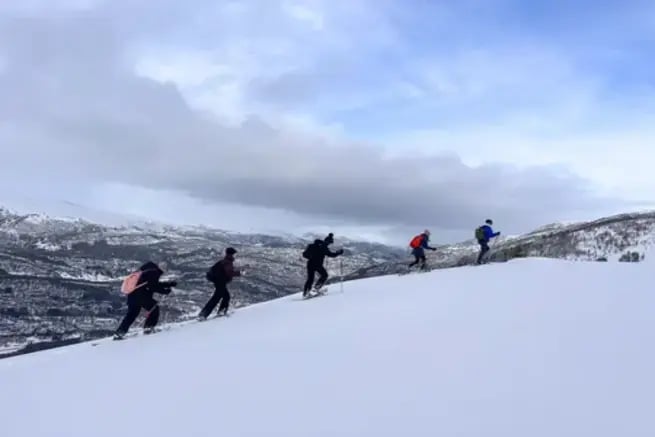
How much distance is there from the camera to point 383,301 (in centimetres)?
1334

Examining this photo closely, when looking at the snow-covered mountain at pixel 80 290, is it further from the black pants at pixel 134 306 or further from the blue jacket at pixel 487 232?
the black pants at pixel 134 306

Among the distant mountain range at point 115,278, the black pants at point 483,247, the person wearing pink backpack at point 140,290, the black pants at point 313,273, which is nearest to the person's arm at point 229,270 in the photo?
the person wearing pink backpack at point 140,290

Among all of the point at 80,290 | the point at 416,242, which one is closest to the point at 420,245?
the point at 416,242

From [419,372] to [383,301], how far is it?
21.6ft

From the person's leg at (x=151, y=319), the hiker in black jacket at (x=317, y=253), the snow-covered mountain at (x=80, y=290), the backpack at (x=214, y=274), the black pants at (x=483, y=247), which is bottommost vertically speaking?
the snow-covered mountain at (x=80, y=290)

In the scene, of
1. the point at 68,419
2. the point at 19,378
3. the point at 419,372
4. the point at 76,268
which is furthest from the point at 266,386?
the point at 76,268

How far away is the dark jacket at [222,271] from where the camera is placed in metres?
13.9

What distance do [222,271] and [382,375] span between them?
780 centimetres

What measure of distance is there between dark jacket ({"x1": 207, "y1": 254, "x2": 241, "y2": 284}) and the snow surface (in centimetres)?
189

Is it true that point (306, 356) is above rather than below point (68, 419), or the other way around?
above

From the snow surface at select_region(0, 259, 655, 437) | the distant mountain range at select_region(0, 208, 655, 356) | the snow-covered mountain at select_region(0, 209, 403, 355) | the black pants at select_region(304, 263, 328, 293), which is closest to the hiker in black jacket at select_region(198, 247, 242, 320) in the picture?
the snow surface at select_region(0, 259, 655, 437)

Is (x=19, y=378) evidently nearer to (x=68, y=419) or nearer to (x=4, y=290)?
(x=68, y=419)

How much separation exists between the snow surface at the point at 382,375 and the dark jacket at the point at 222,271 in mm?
1890

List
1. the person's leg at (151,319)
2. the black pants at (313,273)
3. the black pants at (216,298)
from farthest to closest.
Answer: the black pants at (313,273) → the black pants at (216,298) → the person's leg at (151,319)
